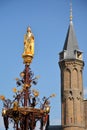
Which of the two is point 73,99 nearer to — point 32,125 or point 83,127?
point 83,127

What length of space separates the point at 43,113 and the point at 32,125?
692mm

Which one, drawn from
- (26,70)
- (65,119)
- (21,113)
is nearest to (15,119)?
(21,113)

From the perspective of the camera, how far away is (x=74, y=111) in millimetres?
66625

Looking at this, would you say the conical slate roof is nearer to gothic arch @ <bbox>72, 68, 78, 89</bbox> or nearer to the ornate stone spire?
the ornate stone spire

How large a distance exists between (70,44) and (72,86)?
871 cm

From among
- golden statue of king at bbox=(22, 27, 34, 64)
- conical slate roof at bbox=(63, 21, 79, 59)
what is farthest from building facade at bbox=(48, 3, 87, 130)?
golden statue of king at bbox=(22, 27, 34, 64)

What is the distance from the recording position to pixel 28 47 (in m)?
16.0

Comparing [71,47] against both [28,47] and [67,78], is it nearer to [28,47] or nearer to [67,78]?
[67,78]

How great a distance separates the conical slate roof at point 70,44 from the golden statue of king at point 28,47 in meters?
54.3

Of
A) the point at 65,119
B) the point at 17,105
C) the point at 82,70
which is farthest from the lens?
the point at 82,70

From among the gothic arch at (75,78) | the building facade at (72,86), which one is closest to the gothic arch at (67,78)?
the building facade at (72,86)

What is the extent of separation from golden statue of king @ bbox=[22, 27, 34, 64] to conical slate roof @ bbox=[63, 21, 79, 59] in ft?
178

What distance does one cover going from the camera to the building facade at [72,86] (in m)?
66.4

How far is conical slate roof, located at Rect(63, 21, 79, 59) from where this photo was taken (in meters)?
70.9
